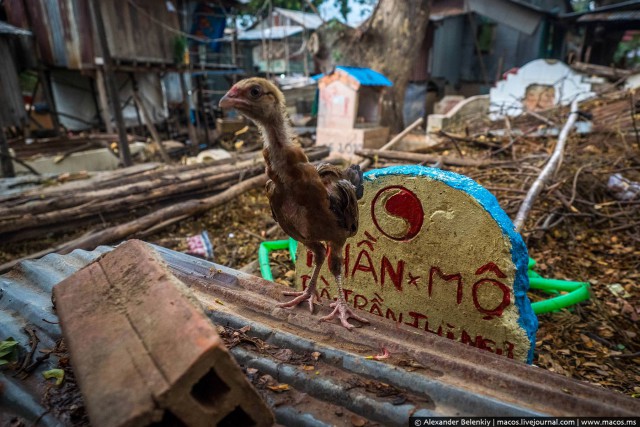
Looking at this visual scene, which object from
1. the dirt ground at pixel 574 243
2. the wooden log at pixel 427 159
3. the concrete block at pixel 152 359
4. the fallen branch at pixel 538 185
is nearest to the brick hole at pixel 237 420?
the concrete block at pixel 152 359

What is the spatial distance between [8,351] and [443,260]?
2628 millimetres

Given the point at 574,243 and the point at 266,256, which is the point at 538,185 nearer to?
the point at 574,243

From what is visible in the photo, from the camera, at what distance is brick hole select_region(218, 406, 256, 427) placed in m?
1.37

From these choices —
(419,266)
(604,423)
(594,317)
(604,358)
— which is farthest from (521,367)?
(594,317)

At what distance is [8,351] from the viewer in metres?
1.84

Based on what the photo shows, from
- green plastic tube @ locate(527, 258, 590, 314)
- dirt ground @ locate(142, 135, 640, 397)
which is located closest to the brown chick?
green plastic tube @ locate(527, 258, 590, 314)

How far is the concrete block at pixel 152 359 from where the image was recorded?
3.72 feet

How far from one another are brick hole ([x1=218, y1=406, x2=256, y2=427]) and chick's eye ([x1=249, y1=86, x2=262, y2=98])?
135 cm

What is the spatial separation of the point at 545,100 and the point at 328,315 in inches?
574

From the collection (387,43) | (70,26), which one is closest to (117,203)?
(70,26)

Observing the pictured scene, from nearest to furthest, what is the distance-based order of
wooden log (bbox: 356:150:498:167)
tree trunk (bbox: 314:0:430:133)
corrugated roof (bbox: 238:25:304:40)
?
wooden log (bbox: 356:150:498:167) → tree trunk (bbox: 314:0:430:133) → corrugated roof (bbox: 238:25:304:40)

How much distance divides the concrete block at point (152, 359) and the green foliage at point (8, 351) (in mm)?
486

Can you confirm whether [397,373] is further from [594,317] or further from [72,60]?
[72,60]

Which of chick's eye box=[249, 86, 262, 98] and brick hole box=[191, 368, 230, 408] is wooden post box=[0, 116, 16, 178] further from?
brick hole box=[191, 368, 230, 408]
